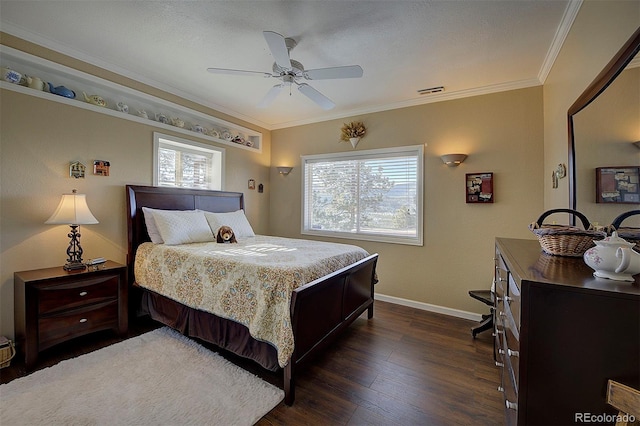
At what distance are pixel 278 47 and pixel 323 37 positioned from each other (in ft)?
1.97

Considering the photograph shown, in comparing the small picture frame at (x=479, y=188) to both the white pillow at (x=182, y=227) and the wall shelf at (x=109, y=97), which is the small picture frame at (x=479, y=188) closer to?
the white pillow at (x=182, y=227)

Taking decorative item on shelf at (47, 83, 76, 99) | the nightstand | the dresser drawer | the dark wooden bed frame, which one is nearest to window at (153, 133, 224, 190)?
the dark wooden bed frame

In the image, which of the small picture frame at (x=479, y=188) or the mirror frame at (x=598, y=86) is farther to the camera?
the small picture frame at (x=479, y=188)

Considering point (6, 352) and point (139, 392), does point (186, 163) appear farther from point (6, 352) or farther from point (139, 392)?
point (139, 392)

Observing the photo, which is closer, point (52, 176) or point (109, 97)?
point (52, 176)

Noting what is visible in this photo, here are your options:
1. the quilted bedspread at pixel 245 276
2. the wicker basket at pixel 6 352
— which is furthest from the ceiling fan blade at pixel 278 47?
the wicker basket at pixel 6 352

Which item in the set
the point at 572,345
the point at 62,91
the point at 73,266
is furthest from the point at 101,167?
the point at 572,345

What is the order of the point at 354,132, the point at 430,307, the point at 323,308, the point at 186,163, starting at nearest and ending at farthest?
the point at 323,308
the point at 430,307
the point at 186,163
the point at 354,132

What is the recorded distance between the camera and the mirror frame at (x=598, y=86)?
3.93ft

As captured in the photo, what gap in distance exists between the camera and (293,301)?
5.81 ft

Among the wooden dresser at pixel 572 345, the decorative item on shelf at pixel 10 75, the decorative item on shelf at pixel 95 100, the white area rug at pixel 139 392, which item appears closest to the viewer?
the wooden dresser at pixel 572 345

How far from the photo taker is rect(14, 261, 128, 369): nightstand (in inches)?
82.1

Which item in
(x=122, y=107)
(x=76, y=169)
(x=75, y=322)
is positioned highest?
(x=122, y=107)

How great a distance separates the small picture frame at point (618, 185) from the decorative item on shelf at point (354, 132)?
9.16ft
